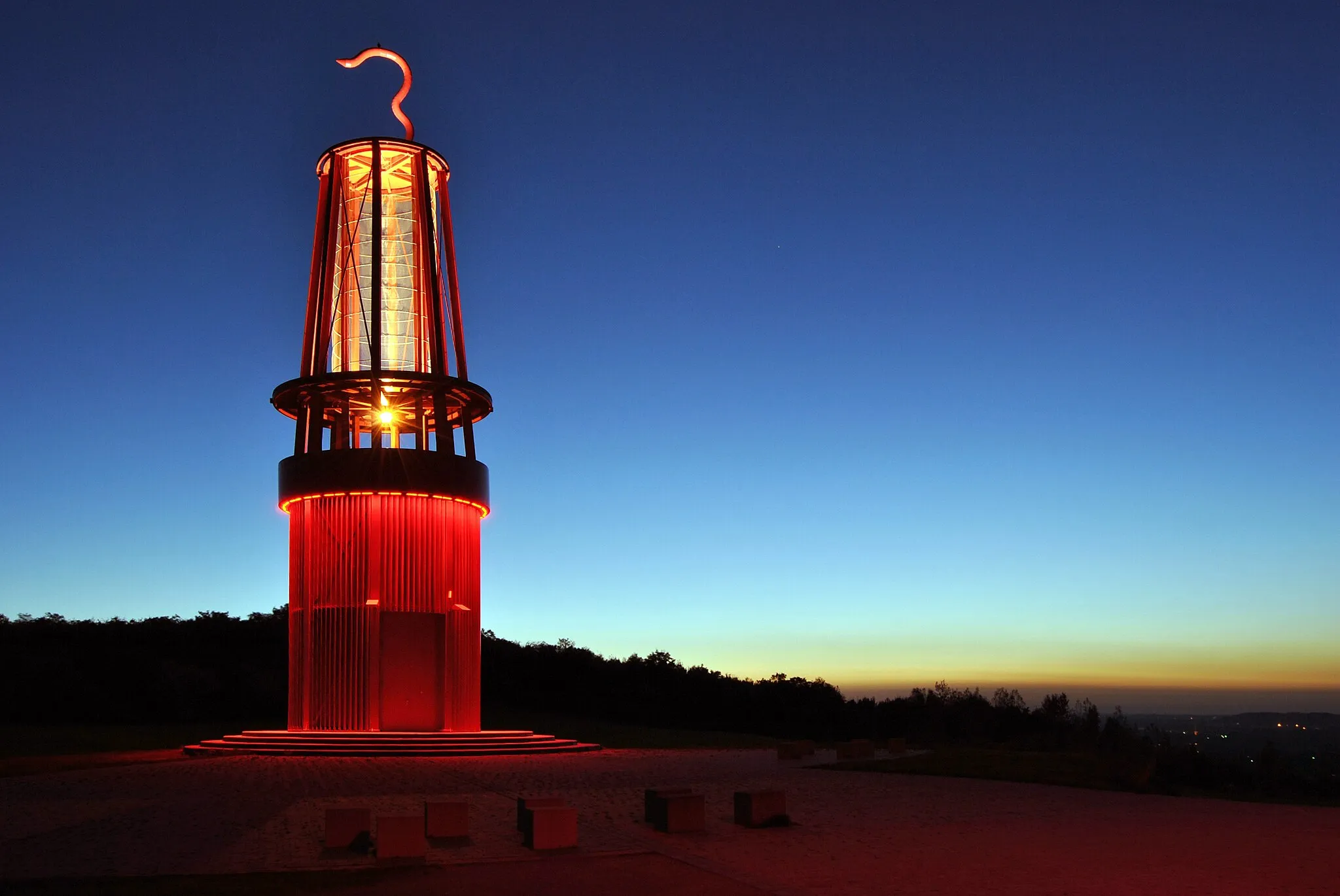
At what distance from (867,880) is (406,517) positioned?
17.0 meters

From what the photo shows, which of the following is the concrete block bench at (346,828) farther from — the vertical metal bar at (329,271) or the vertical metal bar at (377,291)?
the vertical metal bar at (329,271)

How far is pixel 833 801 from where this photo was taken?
45.7ft

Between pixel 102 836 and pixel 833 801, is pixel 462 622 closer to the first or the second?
pixel 833 801

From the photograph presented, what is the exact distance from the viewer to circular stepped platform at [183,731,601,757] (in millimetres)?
21781

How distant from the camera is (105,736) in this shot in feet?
100

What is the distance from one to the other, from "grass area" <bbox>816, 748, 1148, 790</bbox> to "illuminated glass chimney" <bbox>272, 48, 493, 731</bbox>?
8.91 m

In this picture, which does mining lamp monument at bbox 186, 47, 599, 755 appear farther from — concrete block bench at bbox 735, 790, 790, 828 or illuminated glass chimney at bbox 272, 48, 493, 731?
concrete block bench at bbox 735, 790, 790, 828

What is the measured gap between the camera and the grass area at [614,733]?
32.3m

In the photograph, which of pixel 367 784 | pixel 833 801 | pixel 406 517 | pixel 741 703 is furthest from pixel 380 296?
pixel 741 703

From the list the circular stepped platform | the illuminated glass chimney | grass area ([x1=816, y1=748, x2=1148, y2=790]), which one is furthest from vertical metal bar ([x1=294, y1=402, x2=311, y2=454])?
grass area ([x1=816, y1=748, x2=1148, y2=790])

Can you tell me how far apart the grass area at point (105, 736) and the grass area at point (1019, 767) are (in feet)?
53.9

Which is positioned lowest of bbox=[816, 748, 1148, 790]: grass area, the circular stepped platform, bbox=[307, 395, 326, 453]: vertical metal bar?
bbox=[816, 748, 1148, 790]: grass area

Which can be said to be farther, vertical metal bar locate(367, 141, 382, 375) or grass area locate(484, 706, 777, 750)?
grass area locate(484, 706, 777, 750)

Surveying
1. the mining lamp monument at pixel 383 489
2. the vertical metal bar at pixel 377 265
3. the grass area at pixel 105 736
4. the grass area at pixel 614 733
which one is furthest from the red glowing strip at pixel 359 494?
the grass area at pixel 614 733
